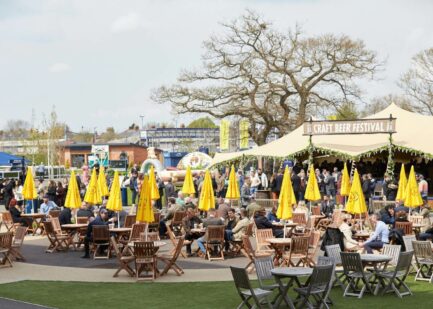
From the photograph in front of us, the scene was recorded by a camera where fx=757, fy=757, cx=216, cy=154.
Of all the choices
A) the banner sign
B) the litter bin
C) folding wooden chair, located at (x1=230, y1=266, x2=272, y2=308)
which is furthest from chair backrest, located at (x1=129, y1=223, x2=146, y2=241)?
the banner sign

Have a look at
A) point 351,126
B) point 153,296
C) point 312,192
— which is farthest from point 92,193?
point 351,126

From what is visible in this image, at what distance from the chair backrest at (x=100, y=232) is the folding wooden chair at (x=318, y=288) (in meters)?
8.16

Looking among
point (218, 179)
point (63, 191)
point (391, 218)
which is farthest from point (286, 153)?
point (391, 218)

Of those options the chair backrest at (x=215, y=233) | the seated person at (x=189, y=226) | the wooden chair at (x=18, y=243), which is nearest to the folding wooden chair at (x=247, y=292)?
the chair backrest at (x=215, y=233)

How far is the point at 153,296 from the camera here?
14547 mm

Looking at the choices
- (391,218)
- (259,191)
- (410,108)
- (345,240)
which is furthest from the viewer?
(410,108)

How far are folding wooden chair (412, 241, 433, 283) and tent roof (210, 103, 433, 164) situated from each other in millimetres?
19997

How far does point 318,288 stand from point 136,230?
8.23 meters

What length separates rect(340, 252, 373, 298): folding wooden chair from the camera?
46.0ft

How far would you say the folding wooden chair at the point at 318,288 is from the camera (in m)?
12.5

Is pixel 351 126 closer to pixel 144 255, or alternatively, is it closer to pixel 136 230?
pixel 136 230

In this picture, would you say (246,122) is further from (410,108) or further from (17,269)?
(17,269)

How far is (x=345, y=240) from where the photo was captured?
17.3 m

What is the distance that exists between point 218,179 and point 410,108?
108 ft
